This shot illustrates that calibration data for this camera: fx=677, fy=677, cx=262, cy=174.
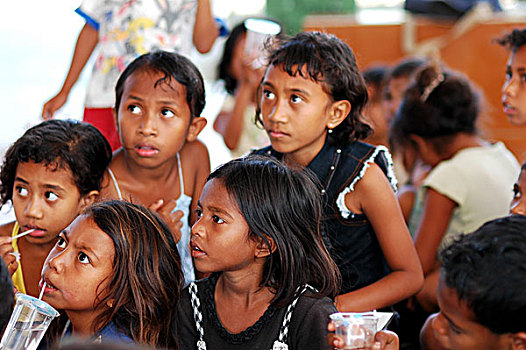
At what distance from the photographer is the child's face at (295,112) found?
7.86ft

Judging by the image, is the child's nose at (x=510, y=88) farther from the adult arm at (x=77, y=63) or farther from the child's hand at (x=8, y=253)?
the child's hand at (x=8, y=253)

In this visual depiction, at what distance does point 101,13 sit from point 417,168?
1824mm

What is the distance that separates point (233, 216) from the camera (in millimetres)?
1961

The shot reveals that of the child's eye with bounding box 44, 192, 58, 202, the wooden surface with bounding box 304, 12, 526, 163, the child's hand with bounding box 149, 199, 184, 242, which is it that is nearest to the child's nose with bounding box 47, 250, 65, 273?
the child's eye with bounding box 44, 192, 58, 202

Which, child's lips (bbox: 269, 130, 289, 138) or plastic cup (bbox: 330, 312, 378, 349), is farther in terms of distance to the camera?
child's lips (bbox: 269, 130, 289, 138)

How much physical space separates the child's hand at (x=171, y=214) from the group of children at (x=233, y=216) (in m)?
0.01

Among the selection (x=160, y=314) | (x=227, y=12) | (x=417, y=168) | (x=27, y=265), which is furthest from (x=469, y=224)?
(x=227, y=12)

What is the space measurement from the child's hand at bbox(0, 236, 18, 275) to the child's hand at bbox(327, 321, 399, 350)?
1.13 metres

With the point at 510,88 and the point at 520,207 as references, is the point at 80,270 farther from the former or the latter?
the point at 510,88

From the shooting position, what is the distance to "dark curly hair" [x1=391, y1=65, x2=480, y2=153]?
10.7 ft

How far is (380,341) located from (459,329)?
0.20 m

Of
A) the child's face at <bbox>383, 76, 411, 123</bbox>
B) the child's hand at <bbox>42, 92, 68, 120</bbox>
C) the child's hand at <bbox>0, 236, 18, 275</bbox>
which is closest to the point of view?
the child's hand at <bbox>0, 236, 18, 275</bbox>

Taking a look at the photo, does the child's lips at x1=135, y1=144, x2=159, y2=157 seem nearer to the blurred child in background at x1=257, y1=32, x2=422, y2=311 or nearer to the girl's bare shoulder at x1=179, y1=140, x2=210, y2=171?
the girl's bare shoulder at x1=179, y1=140, x2=210, y2=171

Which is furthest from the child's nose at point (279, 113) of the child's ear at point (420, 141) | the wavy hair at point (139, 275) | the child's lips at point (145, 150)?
the child's ear at point (420, 141)
